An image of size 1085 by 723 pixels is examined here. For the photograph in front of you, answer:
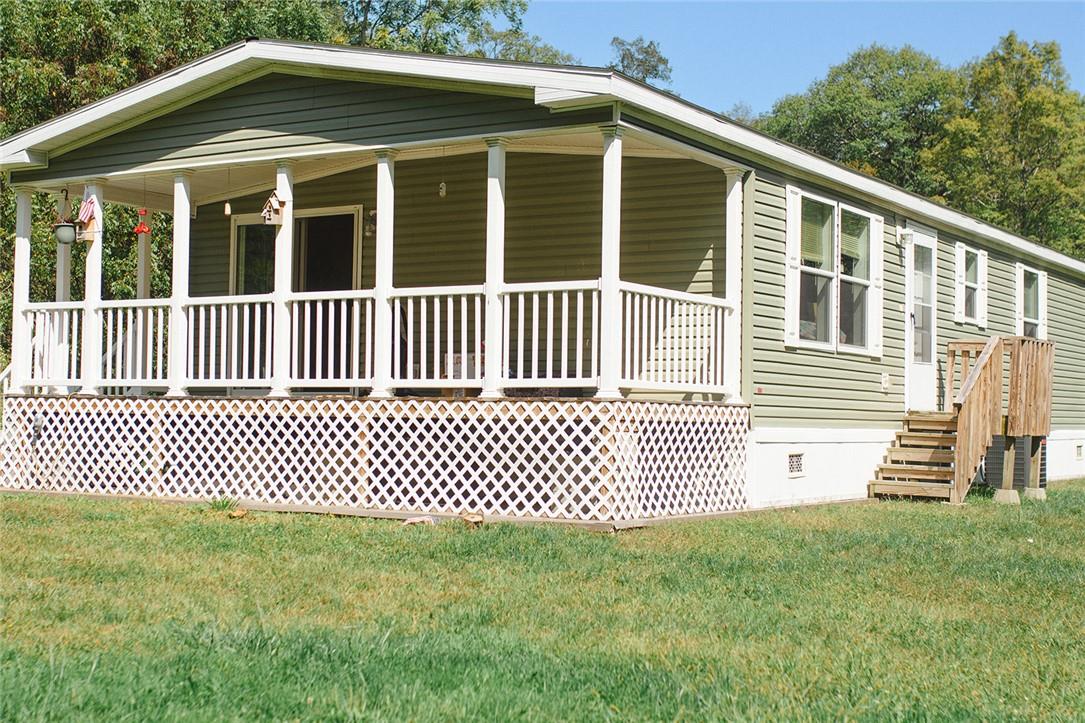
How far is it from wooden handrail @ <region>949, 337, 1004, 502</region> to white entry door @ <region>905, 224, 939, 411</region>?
1.23m

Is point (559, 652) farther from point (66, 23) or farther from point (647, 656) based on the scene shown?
point (66, 23)

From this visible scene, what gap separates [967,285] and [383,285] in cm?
828

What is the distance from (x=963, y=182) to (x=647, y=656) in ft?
115

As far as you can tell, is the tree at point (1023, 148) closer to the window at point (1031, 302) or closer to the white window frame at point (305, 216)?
the window at point (1031, 302)

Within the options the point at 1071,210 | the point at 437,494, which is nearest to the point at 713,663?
the point at 437,494

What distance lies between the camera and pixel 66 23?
20.3 metres

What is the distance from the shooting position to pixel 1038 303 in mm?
17391

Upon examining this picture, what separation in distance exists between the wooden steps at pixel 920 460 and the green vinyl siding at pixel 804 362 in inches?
14.7

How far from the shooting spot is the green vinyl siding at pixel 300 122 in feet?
32.3

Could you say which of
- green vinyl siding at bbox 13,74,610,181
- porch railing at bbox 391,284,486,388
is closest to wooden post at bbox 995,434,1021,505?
porch railing at bbox 391,284,486,388

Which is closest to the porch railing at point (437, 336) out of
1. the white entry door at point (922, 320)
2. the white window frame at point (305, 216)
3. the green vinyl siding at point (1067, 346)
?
the white window frame at point (305, 216)

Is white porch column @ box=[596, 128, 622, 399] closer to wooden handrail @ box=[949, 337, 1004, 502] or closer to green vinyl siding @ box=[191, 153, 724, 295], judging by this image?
green vinyl siding @ box=[191, 153, 724, 295]

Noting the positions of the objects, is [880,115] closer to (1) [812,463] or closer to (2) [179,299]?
(1) [812,463]

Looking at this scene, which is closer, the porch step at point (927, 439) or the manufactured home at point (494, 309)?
the manufactured home at point (494, 309)
